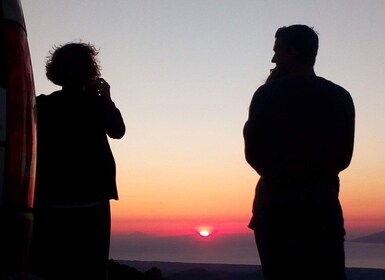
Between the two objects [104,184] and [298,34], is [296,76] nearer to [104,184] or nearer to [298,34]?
[298,34]

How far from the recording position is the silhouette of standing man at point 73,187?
4539 mm

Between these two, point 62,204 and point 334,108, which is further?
point 62,204

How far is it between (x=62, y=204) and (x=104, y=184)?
25 centimetres

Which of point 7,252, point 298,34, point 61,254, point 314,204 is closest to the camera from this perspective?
point 7,252

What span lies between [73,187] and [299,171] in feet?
4.25

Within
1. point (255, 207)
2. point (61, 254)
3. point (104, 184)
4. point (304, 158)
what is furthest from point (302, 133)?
point (61, 254)

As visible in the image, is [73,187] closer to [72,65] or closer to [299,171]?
[72,65]

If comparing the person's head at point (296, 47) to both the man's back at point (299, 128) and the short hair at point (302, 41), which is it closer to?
the short hair at point (302, 41)

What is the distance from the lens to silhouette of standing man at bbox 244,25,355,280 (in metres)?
3.93

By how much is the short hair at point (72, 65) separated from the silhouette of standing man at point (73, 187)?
137 millimetres

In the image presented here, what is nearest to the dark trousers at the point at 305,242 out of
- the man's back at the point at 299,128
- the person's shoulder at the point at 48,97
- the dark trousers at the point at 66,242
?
the man's back at the point at 299,128

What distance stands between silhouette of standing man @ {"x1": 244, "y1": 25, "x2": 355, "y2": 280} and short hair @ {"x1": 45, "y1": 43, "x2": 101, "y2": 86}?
117 centimetres

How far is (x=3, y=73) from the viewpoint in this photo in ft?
9.49

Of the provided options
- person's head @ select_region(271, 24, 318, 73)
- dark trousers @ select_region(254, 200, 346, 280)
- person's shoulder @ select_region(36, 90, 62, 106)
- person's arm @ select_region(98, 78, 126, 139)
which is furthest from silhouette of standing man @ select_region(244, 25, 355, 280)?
person's shoulder @ select_region(36, 90, 62, 106)
